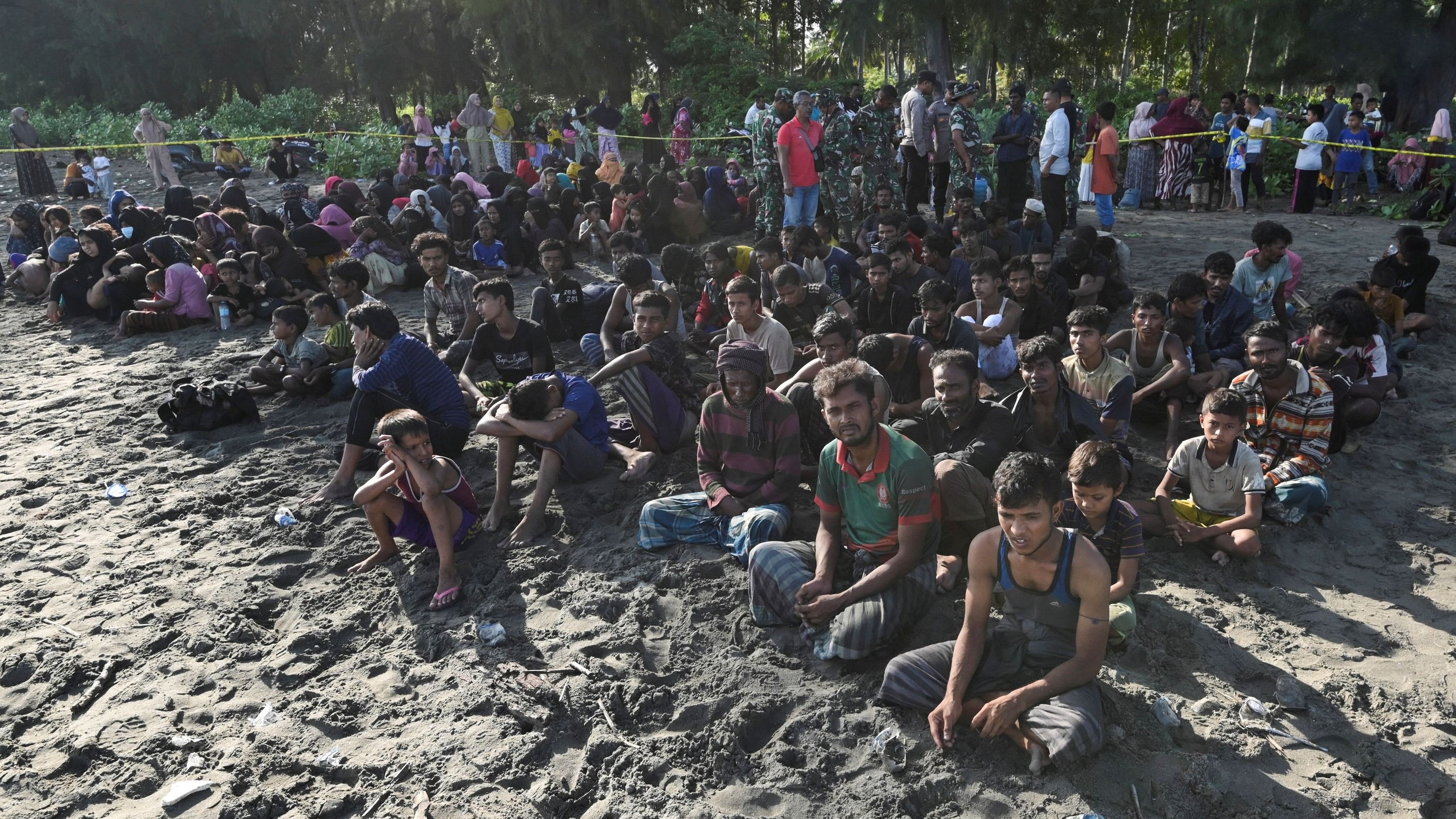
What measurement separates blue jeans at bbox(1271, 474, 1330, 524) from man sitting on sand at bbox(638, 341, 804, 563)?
2221mm

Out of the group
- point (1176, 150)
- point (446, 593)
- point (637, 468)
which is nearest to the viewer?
point (446, 593)

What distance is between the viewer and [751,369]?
4348mm

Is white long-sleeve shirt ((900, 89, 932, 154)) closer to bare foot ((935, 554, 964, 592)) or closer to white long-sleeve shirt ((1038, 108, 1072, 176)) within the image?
white long-sleeve shirt ((1038, 108, 1072, 176))

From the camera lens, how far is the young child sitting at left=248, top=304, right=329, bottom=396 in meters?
7.24

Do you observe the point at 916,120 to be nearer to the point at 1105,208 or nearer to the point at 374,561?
the point at 1105,208

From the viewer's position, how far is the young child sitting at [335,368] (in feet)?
23.6

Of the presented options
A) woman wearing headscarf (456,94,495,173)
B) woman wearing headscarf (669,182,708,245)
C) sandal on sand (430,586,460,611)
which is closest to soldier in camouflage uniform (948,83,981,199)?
woman wearing headscarf (669,182,708,245)

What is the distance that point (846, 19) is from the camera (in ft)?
65.9

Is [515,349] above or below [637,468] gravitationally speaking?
above

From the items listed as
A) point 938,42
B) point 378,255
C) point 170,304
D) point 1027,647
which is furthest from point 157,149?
point 1027,647

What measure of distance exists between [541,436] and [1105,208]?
7219 mm

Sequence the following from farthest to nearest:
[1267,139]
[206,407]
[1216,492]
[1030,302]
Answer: [1267,139] < [206,407] < [1030,302] < [1216,492]

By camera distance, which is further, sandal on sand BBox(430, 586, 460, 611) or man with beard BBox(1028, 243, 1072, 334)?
man with beard BBox(1028, 243, 1072, 334)

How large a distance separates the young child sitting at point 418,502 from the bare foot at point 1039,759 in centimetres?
262
